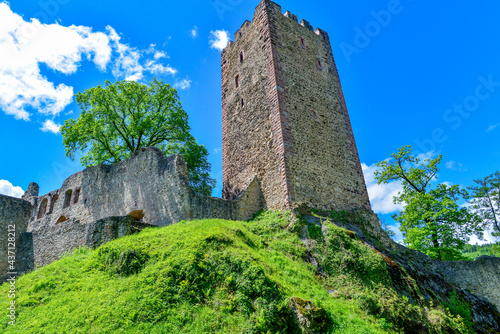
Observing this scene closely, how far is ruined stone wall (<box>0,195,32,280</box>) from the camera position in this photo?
12938 millimetres

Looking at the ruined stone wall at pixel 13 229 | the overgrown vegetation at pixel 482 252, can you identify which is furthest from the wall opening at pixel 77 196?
the overgrown vegetation at pixel 482 252

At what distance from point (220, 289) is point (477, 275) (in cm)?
1522

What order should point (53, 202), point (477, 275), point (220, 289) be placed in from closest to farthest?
point (220, 289) < point (477, 275) < point (53, 202)

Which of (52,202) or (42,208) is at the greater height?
(52,202)

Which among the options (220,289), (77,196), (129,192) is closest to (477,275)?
(220,289)

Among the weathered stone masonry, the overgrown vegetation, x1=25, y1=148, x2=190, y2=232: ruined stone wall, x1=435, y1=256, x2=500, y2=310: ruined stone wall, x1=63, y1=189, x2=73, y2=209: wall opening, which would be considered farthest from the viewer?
the overgrown vegetation

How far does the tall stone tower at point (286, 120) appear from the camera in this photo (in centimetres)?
1538

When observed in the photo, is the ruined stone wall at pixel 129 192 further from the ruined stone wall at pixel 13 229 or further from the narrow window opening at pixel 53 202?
the ruined stone wall at pixel 13 229

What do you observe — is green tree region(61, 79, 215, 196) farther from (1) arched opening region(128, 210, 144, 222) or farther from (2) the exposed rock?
(2) the exposed rock

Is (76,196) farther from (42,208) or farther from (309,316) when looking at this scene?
(309,316)

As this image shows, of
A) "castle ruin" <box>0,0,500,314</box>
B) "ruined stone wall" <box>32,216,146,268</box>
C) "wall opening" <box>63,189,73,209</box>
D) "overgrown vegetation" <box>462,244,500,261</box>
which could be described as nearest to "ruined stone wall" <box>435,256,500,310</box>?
"castle ruin" <box>0,0,500,314</box>

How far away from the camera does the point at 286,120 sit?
16016 millimetres

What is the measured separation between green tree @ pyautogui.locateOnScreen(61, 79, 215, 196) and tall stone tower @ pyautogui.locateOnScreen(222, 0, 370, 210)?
5.00 metres

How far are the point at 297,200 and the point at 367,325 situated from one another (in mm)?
6056
